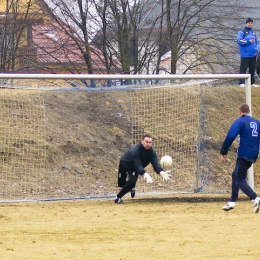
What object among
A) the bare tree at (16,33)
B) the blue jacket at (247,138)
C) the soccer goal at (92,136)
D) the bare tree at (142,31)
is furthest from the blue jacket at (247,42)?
the bare tree at (16,33)

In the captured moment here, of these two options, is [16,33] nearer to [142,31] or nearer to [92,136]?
[142,31]

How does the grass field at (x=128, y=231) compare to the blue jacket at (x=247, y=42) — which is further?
the blue jacket at (x=247, y=42)

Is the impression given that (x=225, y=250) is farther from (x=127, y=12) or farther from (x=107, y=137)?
(x=127, y=12)

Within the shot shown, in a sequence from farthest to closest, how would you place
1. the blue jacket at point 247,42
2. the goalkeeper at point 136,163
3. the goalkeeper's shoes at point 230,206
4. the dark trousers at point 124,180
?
the blue jacket at point 247,42, the dark trousers at point 124,180, the goalkeeper at point 136,163, the goalkeeper's shoes at point 230,206

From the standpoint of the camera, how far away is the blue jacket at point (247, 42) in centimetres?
1788

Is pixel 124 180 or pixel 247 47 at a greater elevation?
pixel 247 47

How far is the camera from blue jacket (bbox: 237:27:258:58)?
704 inches

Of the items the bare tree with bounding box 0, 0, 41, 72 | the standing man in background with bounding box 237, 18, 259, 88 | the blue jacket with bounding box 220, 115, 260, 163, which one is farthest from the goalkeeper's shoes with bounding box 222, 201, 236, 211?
the bare tree with bounding box 0, 0, 41, 72

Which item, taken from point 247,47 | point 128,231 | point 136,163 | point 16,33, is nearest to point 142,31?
point 16,33

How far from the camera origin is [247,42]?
1802cm

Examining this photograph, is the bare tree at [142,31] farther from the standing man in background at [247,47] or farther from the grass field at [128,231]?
the grass field at [128,231]

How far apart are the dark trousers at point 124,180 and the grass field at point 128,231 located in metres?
0.28

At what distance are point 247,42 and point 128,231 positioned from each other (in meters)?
9.25

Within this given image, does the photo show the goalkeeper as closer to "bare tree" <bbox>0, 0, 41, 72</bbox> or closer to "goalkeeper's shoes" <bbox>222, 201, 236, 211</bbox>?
"goalkeeper's shoes" <bbox>222, 201, 236, 211</bbox>
